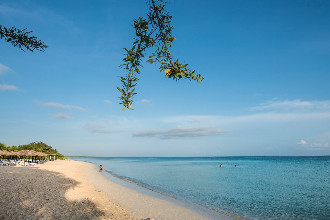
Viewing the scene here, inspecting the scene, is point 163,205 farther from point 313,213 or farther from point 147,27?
point 147,27

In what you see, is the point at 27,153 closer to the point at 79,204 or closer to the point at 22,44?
the point at 79,204

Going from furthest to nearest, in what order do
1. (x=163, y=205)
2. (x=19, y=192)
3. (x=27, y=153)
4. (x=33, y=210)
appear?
(x=27, y=153) → (x=163, y=205) → (x=19, y=192) → (x=33, y=210)

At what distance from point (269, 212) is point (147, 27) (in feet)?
57.4

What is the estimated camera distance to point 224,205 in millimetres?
17344

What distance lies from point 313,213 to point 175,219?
11.0 meters

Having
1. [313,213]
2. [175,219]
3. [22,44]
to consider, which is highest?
[22,44]

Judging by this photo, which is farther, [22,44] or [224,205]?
[224,205]

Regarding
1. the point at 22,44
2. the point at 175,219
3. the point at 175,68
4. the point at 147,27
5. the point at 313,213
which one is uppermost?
the point at 22,44

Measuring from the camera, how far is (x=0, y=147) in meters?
49.4

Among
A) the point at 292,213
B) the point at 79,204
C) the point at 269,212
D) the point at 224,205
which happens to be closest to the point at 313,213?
the point at 292,213

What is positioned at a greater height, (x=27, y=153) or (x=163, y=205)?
(x=27, y=153)

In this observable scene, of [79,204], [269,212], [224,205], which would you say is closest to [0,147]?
[79,204]

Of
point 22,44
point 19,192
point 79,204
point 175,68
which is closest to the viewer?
point 175,68

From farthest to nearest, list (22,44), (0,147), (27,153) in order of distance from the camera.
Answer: (0,147), (27,153), (22,44)
